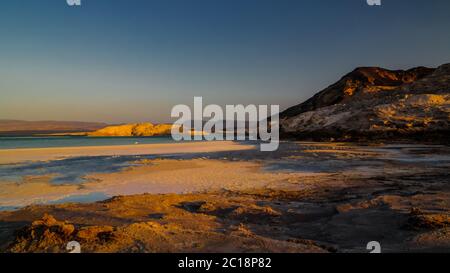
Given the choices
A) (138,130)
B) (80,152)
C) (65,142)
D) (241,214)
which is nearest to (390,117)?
→ (80,152)

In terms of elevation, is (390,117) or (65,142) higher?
(390,117)

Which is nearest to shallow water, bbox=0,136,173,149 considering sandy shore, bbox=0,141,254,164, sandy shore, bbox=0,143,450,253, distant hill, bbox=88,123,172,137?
sandy shore, bbox=0,141,254,164

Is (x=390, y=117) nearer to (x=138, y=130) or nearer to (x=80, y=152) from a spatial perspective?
(x=80, y=152)

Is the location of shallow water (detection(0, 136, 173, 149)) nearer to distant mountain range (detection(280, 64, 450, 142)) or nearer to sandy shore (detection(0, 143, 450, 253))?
distant mountain range (detection(280, 64, 450, 142))

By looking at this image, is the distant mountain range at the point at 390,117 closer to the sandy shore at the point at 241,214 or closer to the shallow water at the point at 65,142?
the shallow water at the point at 65,142

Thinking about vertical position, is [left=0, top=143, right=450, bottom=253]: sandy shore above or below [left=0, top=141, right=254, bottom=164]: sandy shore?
above

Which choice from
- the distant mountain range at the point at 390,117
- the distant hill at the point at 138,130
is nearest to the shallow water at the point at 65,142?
the distant mountain range at the point at 390,117

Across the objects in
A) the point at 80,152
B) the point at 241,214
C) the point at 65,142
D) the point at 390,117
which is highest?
the point at 390,117

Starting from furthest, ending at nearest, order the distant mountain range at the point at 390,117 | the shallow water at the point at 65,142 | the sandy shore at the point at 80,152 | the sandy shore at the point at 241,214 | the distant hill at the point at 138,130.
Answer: the distant hill at the point at 138,130 < the shallow water at the point at 65,142 < the distant mountain range at the point at 390,117 < the sandy shore at the point at 80,152 < the sandy shore at the point at 241,214

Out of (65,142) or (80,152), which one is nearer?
(80,152)

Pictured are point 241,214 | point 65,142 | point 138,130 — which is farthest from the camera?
point 138,130

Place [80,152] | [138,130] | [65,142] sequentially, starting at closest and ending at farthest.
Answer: [80,152] < [65,142] < [138,130]
